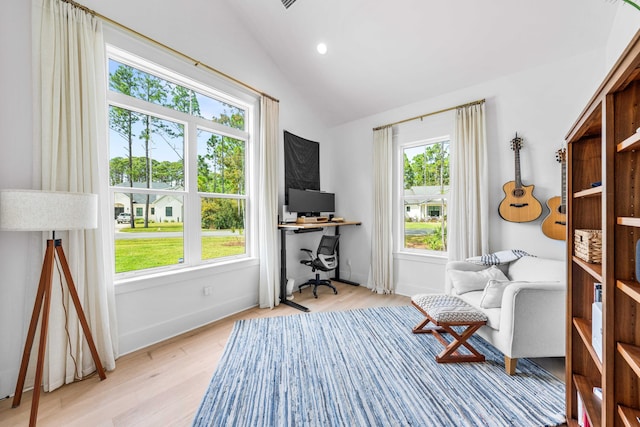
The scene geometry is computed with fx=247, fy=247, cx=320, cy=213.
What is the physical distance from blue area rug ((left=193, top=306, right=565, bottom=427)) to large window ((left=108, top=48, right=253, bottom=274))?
1.14 meters

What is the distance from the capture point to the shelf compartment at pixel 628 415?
2.50ft

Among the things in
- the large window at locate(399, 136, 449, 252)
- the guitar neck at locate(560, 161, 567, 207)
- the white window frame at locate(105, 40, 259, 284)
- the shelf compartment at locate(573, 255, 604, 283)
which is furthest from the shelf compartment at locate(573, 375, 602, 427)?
the white window frame at locate(105, 40, 259, 284)

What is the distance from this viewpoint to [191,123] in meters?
2.63

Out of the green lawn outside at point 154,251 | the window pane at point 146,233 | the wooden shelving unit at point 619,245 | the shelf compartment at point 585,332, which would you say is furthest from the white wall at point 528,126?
the window pane at point 146,233

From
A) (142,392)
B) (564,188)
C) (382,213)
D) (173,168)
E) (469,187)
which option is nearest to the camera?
(142,392)

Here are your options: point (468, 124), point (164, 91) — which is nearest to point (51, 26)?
point (164, 91)

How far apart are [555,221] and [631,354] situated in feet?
7.12

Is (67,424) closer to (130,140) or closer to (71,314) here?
(71,314)

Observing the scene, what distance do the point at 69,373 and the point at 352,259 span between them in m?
3.37

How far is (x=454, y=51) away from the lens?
2.65 metres

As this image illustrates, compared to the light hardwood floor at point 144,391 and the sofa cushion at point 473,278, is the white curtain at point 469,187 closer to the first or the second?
the sofa cushion at point 473,278

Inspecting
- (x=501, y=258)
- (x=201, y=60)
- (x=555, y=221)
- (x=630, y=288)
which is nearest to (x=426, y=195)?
(x=501, y=258)

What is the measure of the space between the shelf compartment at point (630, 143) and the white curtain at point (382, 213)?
278 cm

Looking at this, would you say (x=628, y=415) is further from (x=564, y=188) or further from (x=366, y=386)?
(x=564, y=188)
